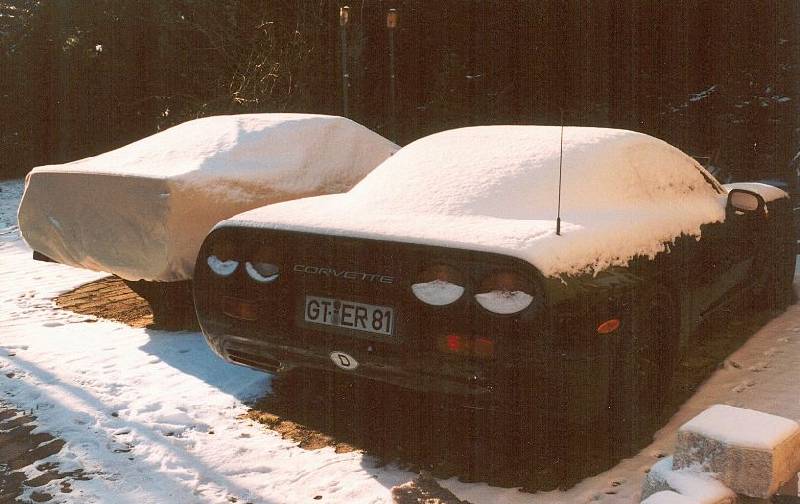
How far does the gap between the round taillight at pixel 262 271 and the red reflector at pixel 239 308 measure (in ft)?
0.39

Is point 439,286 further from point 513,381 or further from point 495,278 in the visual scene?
point 513,381

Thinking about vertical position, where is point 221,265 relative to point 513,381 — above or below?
above

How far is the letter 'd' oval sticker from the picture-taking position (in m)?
3.17

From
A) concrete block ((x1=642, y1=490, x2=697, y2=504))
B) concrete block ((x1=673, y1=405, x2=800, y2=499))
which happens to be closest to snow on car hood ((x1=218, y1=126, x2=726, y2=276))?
concrete block ((x1=673, y1=405, x2=800, y2=499))

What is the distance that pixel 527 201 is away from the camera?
11.2 ft

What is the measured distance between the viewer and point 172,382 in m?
4.26

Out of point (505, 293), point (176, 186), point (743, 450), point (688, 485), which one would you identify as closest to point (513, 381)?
point (505, 293)

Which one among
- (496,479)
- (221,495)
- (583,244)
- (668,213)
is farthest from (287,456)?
(668,213)

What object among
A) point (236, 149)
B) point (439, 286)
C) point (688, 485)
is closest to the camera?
point (688, 485)

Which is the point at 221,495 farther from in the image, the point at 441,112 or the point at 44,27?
the point at 44,27

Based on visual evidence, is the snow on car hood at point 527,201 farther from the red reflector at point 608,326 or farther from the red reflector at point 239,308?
the red reflector at point 239,308

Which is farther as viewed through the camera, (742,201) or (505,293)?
(742,201)

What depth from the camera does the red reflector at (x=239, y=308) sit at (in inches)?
134

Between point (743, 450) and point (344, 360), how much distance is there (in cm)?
146
